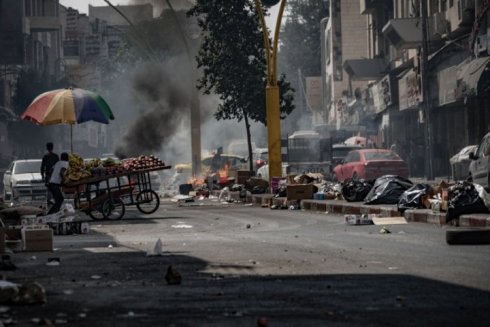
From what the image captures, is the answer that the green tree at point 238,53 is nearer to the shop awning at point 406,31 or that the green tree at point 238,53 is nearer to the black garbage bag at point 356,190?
the shop awning at point 406,31

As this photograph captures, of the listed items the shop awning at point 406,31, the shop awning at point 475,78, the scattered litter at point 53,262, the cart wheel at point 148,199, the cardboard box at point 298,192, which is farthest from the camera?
the shop awning at point 406,31

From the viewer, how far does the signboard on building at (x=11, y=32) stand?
9494cm

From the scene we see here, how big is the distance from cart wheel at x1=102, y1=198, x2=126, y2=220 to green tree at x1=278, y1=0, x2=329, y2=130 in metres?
111

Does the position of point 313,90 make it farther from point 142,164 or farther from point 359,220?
point 359,220

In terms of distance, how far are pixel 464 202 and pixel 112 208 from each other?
8.43 m

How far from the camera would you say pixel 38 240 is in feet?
53.0

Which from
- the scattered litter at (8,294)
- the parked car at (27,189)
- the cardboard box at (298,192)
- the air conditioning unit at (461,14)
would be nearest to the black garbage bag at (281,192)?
the cardboard box at (298,192)

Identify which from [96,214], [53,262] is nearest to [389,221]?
[96,214]

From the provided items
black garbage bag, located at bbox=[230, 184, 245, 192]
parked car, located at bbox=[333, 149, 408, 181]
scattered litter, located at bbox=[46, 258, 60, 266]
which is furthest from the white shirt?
parked car, located at bbox=[333, 149, 408, 181]

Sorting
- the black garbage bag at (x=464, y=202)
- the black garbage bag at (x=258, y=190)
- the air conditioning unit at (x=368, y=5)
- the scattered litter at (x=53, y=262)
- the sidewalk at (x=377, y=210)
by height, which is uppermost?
the air conditioning unit at (x=368, y=5)

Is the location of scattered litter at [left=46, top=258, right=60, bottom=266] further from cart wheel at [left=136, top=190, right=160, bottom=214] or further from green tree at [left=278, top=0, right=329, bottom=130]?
green tree at [left=278, top=0, right=329, bottom=130]

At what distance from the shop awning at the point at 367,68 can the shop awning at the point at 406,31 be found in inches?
676

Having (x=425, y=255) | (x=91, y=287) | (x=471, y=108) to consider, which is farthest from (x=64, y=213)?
(x=471, y=108)

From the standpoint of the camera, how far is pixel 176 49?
263ft
